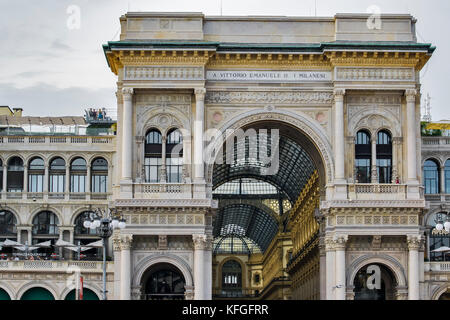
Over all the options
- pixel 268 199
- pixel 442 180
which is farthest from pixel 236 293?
pixel 442 180

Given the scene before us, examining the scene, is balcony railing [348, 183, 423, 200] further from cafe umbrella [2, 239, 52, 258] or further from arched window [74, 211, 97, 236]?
cafe umbrella [2, 239, 52, 258]

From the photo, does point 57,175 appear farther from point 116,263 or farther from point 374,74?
→ point 374,74

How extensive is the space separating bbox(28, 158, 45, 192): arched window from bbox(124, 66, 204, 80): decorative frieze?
1398cm

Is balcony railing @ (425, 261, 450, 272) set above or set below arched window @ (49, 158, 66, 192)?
below

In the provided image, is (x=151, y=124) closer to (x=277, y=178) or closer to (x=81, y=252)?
(x=81, y=252)

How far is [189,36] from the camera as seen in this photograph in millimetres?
77875

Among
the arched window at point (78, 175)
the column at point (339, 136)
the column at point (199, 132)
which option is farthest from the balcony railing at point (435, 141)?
the arched window at point (78, 175)

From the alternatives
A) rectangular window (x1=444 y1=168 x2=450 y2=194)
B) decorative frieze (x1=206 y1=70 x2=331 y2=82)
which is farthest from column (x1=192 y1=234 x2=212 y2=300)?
rectangular window (x1=444 y1=168 x2=450 y2=194)

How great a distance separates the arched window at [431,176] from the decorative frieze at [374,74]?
10.4m

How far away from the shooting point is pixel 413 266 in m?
75.1

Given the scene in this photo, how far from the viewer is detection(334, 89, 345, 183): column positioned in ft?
251

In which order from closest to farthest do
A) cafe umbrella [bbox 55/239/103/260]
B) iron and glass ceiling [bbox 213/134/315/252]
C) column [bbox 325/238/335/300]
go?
column [bbox 325/238/335/300] → cafe umbrella [bbox 55/239/103/260] → iron and glass ceiling [bbox 213/134/315/252]
